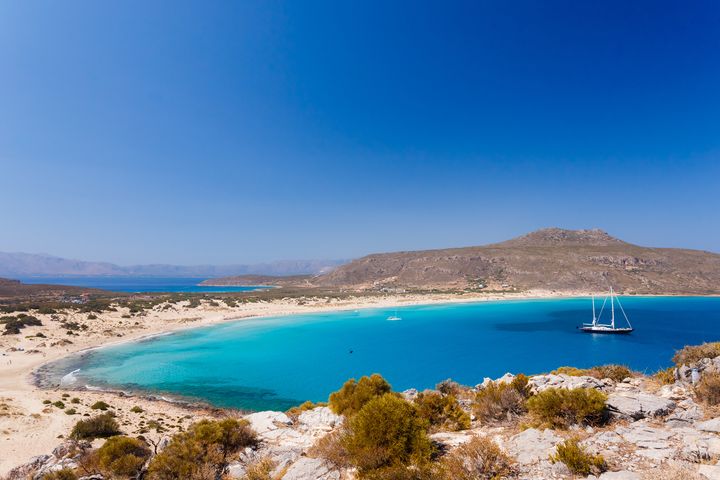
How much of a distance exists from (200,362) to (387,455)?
3141cm

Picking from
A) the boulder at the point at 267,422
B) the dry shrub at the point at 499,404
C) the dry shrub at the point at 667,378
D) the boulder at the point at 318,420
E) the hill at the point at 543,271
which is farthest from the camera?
the hill at the point at 543,271

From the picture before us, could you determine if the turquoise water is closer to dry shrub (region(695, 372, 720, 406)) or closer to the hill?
dry shrub (region(695, 372, 720, 406))

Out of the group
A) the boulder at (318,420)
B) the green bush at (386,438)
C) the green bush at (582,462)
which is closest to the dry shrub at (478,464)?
the green bush at (386,438)

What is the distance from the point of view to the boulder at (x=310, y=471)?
6.89 m

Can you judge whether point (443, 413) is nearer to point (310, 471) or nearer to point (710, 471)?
point (310, 471)

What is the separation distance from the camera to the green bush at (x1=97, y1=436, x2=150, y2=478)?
8281 mm

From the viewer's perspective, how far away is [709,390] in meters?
7.83

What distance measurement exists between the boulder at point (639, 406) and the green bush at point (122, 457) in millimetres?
11460

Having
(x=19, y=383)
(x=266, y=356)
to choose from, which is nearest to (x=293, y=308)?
(x=266, y=356)

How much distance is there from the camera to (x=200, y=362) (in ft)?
107

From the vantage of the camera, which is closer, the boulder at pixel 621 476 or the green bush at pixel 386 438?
the boulder at pixel 621 476

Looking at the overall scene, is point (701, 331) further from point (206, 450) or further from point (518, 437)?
point (206, 450)

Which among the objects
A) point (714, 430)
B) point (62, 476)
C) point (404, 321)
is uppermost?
point (714, 430)

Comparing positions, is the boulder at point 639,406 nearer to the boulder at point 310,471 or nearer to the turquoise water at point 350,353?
the boulder at point 310,471
